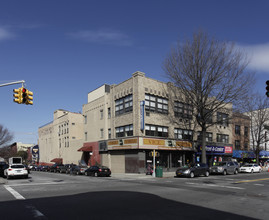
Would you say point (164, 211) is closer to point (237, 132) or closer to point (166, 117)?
point (166, 117)

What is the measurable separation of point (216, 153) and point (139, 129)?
18.2m

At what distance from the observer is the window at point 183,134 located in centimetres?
3756

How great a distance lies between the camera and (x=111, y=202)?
36.8 ft

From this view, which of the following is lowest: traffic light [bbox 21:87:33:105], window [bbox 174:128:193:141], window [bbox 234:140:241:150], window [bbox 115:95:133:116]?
window [bbox 234:140:241:150]

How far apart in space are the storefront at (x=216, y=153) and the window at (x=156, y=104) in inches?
361

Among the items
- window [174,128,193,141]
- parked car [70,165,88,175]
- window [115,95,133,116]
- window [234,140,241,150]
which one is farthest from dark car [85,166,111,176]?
window [234,140,241,150]

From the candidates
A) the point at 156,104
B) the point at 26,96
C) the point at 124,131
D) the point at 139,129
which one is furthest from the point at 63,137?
the point at 26,96

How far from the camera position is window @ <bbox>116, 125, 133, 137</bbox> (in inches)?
1340

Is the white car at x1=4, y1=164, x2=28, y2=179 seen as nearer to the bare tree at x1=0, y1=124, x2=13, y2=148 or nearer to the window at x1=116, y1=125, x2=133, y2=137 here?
the window at x1=116, y1=125, x2=133, y2=137

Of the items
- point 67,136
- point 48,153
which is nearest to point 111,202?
point 67,136

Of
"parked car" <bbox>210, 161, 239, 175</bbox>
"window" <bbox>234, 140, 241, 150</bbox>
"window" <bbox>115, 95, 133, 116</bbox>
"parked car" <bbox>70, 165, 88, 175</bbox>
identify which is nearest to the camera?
"parked car" <bbox>210, 161, 239, 175</bbox>

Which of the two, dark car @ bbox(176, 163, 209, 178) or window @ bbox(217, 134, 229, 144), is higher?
window @ bbox(217, 134, 229, 144)

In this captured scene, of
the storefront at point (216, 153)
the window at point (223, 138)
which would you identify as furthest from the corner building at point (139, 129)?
the window at point (223, 138)

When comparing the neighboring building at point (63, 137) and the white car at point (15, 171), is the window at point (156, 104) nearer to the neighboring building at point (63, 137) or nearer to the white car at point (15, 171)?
the white car at point (15, 171)
